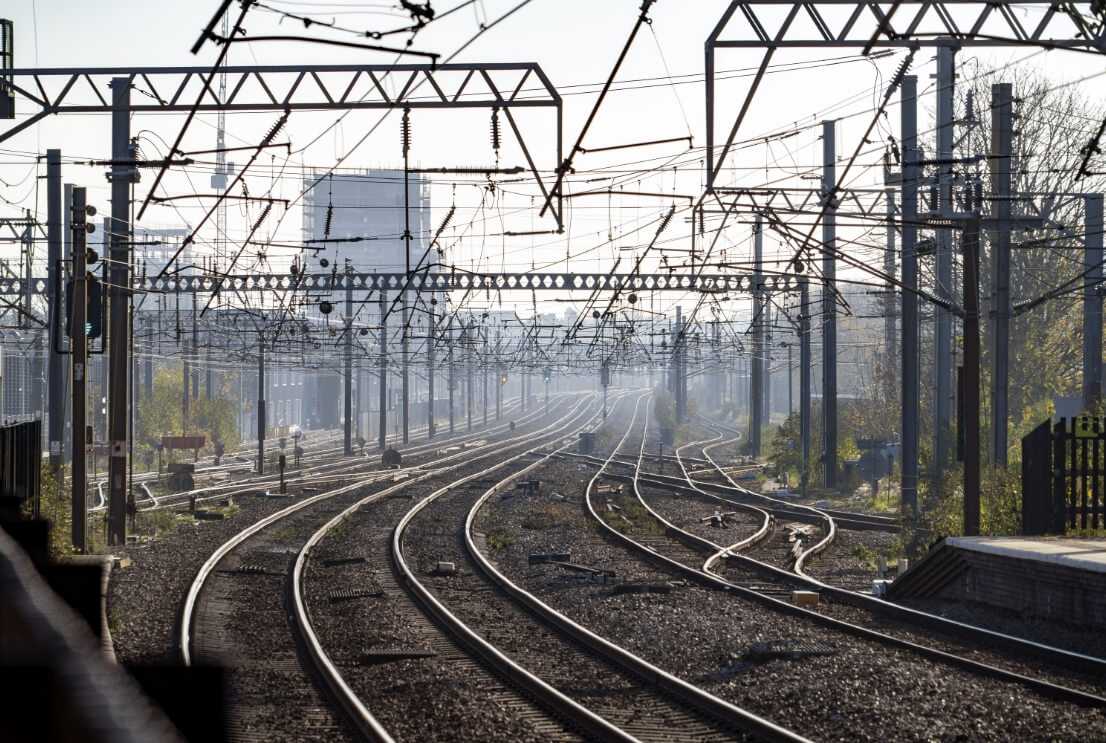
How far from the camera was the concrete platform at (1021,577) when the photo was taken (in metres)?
12.8

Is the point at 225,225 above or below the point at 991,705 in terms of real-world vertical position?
above

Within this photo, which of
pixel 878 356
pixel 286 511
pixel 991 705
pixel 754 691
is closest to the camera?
pixel 991 705

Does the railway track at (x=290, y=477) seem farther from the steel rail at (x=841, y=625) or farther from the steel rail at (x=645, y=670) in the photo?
the steel rail at (x=645, y=670)

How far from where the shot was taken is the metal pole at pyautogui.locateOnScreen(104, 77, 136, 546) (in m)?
20.0

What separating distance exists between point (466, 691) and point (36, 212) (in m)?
21.3

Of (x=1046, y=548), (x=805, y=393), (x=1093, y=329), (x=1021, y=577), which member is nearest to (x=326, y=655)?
(x=1021, y=577)

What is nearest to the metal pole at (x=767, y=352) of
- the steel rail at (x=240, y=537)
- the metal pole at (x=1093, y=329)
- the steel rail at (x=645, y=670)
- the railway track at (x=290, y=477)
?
the metal pole at (x=1093, y=329)

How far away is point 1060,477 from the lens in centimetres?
1617

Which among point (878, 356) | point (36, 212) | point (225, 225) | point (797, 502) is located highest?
point (225, 225)

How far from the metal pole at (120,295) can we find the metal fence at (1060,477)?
1333 cm

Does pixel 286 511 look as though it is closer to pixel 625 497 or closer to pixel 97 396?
pixel 625 497

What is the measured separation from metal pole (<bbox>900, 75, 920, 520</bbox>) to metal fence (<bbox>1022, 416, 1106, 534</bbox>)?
5.35 meters

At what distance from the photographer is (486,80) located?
13.7 meters

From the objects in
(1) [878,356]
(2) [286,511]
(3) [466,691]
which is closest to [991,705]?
(3) [466,691]
